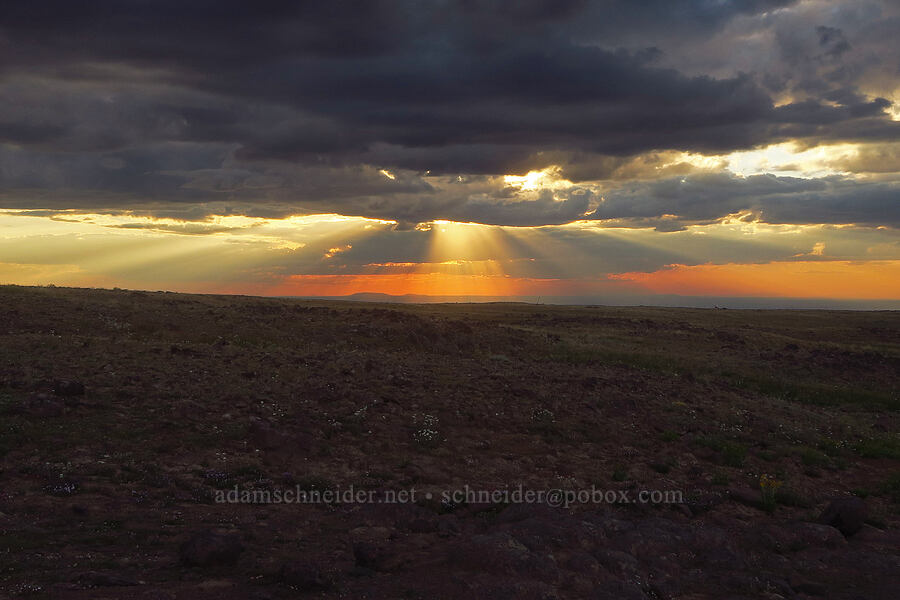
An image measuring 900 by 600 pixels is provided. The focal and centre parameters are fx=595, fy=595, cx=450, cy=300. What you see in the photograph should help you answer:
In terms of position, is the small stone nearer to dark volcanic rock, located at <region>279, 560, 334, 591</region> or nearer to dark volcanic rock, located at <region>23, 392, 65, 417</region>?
dark volcanic rock, located at <region>279, 560, 334, 591</region>

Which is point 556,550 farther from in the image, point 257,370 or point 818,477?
point 257,370

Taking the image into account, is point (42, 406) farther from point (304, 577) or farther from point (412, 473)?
point (304, 577)

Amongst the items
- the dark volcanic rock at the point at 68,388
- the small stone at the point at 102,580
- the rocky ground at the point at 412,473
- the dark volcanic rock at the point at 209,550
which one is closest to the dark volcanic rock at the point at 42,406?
the rocky ground at the point at 412,473

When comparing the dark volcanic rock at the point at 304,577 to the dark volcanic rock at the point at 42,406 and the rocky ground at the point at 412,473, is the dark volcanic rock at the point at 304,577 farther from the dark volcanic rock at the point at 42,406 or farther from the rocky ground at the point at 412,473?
the dark volcanic rock at the point at 42,406

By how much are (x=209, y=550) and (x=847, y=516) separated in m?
12.6

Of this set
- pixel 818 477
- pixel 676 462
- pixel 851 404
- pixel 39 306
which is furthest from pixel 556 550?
pixel 39 306

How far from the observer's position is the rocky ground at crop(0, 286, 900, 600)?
922cm

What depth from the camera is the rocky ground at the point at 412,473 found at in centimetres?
922

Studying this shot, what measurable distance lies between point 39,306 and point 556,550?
120ft

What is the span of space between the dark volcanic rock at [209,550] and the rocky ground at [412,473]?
3 centimetres

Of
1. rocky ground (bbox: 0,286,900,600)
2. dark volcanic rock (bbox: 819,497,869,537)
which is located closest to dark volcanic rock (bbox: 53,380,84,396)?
rocky ground (bbox: 0,286,900,600)

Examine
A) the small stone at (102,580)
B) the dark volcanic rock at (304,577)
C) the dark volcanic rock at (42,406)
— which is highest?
the dark volcanic rock at (42,406)

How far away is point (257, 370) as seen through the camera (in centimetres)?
2409

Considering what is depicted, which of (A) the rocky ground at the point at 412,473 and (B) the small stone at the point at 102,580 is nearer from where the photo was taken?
(B) the small stone at the point at 102,580
